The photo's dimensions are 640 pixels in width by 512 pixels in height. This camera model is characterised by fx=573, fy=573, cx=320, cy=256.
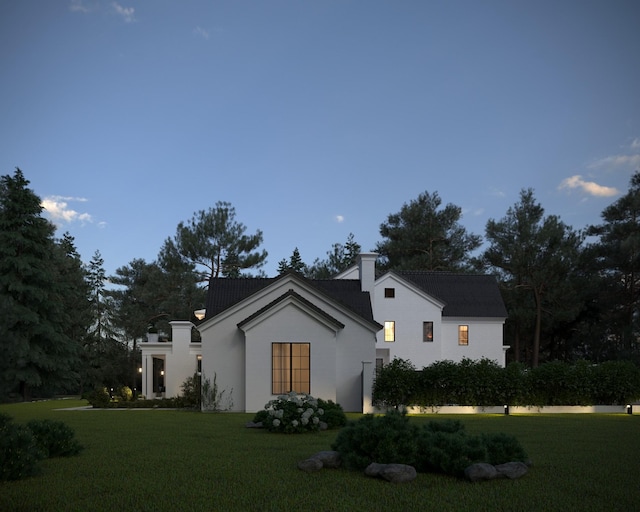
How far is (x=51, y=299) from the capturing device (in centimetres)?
3334

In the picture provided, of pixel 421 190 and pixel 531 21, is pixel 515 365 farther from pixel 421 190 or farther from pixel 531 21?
pixel 421 190

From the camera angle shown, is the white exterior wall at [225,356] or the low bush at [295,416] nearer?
the low bush at [295,416]

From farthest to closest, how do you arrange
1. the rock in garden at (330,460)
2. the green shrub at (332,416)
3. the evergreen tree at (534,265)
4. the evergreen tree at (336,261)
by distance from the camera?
1. the evergreen tree at (336,261)
2. the evergreen tree at (534,265)
3. the green shrub at (332,416)
4. the rock in garden at (330,460)

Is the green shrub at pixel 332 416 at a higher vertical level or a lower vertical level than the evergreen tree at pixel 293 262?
lower

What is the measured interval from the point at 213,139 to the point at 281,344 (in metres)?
13.0

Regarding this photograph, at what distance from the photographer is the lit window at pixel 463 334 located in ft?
123

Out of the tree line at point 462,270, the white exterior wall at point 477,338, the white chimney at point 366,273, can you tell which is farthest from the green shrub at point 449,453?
the tree line at point 462,270

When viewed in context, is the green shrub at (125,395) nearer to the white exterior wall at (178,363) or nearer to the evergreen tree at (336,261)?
the white exterior wall at (178,363)

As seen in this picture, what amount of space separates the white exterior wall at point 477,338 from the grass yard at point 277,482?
23721mm

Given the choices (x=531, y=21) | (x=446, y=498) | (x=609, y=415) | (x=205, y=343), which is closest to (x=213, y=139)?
(x=205, y=343)

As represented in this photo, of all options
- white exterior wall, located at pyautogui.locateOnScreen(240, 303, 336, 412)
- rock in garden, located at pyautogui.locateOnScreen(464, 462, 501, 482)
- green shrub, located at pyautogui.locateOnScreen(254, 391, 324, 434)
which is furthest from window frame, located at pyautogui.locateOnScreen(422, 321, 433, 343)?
rock in garden, located at pyautogui.locateOnScreen(464, 462, 501, 482)

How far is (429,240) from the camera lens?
52062 millimetres

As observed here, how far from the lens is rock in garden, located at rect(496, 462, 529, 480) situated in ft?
27.7

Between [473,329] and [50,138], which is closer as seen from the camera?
[50,138]
